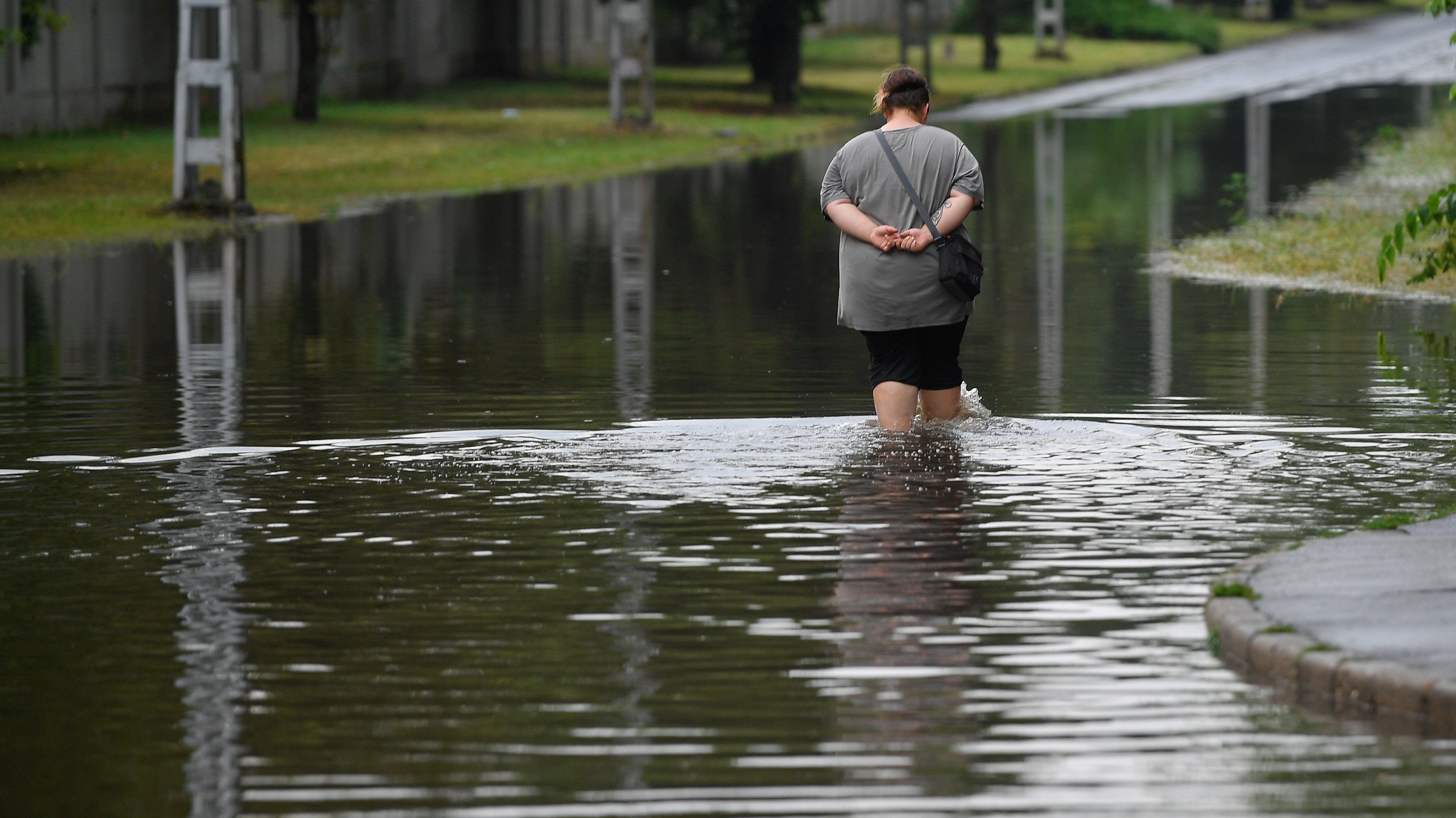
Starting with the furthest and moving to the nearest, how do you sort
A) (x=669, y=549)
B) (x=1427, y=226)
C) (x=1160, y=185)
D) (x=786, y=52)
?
(x=786, y=52) → (x=1160, y=185) → (x=1427, y=226) → (x=669, y=549)

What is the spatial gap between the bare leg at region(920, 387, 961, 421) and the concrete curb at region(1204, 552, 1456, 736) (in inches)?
147

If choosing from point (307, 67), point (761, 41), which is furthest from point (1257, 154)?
point (761, 41)

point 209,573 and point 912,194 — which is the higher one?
point 912,194

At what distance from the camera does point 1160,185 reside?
30.1 meters

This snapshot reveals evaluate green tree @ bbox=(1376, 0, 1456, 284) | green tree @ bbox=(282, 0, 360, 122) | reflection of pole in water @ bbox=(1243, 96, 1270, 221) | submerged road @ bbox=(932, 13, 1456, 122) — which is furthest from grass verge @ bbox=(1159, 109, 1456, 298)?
green tree @ bbox=(282, 0, 360, 122)

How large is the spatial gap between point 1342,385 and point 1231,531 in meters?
4.38

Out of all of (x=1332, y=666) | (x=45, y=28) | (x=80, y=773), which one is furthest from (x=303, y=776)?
(x=45, y=28)

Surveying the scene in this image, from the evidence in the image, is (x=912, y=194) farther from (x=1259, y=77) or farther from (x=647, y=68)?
(x=1259, y=77)

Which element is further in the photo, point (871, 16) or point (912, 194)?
point (871, 16)

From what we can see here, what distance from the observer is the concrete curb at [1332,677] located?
6254mm

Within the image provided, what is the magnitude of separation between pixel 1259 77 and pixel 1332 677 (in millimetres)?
56139

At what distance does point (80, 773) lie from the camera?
6102mm

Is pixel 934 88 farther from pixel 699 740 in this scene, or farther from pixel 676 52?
pixel 699 740

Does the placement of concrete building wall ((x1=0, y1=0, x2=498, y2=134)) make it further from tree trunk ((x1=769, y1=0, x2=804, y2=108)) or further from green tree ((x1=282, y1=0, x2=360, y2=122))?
tree trunk ((x1=769, y1=0, x2=804, y2=108))
